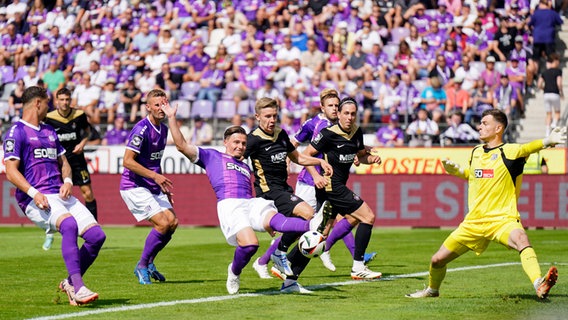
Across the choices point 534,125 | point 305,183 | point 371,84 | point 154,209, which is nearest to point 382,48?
point 371,84

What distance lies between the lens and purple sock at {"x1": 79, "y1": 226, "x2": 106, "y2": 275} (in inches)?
438

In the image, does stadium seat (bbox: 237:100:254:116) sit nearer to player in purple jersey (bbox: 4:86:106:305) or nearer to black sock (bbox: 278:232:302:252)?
black sock (bbox: 278:232:302:252)

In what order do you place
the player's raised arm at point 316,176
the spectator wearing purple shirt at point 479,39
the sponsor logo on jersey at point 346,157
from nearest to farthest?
the player's raised arm at point 316,176 → the sponsor logo on jersey at point 346,157 → the spectator wearing purple shirt at point 479,39

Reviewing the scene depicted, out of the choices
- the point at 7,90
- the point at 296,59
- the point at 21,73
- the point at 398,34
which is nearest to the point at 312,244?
the point at 296,59

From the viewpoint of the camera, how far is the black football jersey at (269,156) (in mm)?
13195

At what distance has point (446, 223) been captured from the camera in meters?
25.5

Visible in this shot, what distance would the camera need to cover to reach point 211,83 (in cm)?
3056

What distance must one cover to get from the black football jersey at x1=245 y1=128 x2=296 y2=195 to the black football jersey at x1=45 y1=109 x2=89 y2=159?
244 inches

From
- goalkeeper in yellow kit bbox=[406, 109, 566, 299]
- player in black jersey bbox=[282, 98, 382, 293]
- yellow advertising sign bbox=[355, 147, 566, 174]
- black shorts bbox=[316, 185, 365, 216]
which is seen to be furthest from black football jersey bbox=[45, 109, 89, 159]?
yellow advertising sign bbox=[355, 147, 566, 174]

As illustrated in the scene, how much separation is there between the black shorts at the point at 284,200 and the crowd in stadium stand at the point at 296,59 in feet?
45.9

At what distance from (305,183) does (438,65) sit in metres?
13.2

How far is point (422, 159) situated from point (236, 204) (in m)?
15.1

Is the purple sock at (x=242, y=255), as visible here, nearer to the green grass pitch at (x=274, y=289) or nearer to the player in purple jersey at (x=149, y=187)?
the green grass pitch at (x=274, y=289)

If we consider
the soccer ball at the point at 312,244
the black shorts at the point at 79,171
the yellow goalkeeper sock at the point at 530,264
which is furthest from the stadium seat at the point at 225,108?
the yellow goalkeeper sock at the point at 530,264
